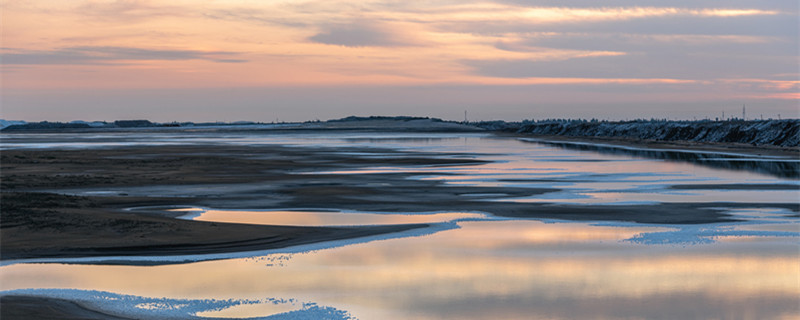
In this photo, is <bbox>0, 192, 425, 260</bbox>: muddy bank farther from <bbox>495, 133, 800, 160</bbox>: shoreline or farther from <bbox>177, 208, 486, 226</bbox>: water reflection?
<bbox>495, 133, 800, 160</bbox>: shoreline

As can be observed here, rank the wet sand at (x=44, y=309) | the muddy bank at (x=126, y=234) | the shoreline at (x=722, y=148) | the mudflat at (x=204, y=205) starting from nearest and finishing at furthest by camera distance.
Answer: the wet sand at (x=44, y=309) → the muddy bank at (x=126, y=234) → the mudflat at (x=204, y=205) → the shoreline at (x=722, y=148)

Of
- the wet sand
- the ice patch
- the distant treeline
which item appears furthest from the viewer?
the distant treeline

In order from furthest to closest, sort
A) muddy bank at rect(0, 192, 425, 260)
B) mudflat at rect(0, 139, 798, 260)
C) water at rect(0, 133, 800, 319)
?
mudflat at rect(0, 139, 798, 260)
muddy bank at rect(0, 192, 425, 260)
water at rect(0, 133, 800, 319)

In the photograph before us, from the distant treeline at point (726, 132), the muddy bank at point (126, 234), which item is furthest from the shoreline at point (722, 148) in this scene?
the muddy bank at point (126, 234)

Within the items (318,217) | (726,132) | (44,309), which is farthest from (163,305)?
(726,132)

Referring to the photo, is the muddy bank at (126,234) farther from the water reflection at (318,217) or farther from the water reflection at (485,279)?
the water reflection at (485,279)

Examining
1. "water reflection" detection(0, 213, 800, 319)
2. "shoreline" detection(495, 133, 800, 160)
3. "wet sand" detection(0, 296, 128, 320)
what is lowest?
"wet sand" detection(0, 296, 128, 320)

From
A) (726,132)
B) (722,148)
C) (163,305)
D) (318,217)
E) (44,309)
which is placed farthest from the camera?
(726,132)

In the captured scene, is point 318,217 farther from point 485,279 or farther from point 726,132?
point 726,132

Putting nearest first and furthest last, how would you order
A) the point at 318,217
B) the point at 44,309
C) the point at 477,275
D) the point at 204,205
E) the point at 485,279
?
the point at 44,309 → the point at 485,279 → the point at 477,275 → the point at 318,217 → the point at 204,205

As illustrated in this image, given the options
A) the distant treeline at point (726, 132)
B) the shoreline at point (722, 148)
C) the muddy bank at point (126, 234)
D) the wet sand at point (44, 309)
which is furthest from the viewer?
the distant treeline at point (726, 132)

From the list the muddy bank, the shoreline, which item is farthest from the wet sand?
the shoreline

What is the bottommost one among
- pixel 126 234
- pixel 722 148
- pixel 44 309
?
pixel 44 309

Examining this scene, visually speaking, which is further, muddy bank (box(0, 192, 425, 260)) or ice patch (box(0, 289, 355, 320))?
muddy bank (box(0, 192, 425, 260))
